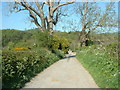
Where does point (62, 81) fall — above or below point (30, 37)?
below

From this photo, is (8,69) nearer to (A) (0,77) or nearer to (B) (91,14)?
(A) (0,77)

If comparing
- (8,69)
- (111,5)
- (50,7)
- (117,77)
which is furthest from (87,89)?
(111,5)

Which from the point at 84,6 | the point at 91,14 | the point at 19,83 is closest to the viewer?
the point at 19,83

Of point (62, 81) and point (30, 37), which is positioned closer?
point (62, 81)

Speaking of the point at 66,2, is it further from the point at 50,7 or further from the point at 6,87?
the point at 6,87

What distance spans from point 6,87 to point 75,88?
8.66 feet

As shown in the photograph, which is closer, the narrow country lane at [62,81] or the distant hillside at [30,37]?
the narrow country lane at [62,81]

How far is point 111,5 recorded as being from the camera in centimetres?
3281

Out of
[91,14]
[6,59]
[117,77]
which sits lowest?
[117,77]

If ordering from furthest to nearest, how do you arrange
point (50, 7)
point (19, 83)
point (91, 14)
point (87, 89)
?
point (91, 14) → point (50, 7) → point (19, 83) → point (87, 89)

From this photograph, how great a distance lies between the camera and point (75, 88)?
692 cm

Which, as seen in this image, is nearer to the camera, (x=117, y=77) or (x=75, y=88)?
(x=117, y=77)

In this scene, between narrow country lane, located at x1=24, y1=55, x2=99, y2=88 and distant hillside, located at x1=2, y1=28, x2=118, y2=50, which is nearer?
narrow country lane, located at x1=24, y1=55, x2=99, y2=88

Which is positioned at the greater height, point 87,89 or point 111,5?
point 111,5
